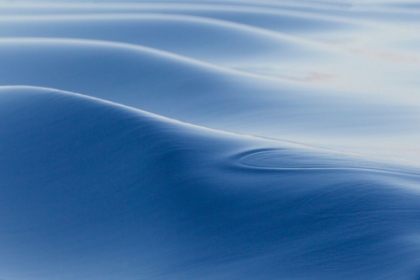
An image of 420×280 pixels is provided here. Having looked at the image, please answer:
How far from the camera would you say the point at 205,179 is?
4.12ft

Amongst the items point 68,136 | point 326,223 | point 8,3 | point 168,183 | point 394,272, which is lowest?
point 394,272

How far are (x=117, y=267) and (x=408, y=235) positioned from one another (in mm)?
411

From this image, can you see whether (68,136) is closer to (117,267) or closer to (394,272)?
(117,267)

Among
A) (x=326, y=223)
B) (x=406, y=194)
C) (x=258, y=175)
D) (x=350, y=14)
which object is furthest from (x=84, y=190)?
A: (x=350, y=14)

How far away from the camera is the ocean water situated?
3.43 feet

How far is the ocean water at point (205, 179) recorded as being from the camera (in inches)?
41.1

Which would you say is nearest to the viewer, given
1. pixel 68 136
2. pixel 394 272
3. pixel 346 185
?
pixel 394 272

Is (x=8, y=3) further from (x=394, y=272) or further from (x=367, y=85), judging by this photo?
(x=394, y=272)

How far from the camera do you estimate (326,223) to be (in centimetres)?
108

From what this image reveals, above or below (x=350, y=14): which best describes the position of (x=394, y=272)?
below

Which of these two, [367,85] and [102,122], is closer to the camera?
[102,122]

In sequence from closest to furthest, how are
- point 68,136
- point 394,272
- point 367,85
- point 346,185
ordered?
point 394,272 < point 346,185 < point 68,136 < point 367,85

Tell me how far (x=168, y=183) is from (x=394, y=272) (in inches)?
17.7


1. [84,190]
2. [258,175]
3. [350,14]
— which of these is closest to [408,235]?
[258,175]
